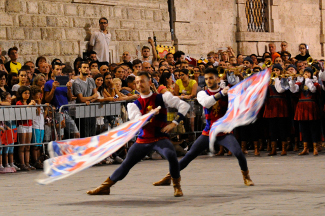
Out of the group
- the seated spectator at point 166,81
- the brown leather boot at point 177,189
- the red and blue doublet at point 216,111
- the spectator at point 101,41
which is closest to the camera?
the brown leather boot at point 177,189

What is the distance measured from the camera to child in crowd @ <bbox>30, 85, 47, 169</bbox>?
12273 millimetres

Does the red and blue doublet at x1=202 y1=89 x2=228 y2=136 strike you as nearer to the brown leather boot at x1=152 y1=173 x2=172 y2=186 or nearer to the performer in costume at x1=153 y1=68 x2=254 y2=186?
the performer in costume at x1=153 y1=68 x2=254 y2=186

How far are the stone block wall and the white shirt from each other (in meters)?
0.56

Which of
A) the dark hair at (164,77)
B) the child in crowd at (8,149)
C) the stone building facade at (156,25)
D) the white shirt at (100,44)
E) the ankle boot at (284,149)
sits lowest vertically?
the ankle boot at (284,149)

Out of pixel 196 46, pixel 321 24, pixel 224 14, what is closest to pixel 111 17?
pixel 196 46

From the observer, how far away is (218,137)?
369 inches

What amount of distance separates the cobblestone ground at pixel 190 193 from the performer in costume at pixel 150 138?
245mm

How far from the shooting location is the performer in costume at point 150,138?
830cm

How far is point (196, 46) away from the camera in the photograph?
22594 mm

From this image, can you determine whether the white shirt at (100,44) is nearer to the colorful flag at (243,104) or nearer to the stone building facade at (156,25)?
the stone building facade at (156,25)

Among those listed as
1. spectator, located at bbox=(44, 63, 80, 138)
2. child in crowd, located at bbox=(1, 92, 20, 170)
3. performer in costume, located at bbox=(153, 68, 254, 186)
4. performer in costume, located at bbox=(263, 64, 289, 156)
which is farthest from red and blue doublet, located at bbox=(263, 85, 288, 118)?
child in crowd, located at bbox=(1, 92, 20, 170)

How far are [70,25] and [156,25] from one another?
382 cm

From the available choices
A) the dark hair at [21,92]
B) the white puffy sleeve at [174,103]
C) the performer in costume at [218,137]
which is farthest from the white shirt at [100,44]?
the white puffy sleeve at [174,103]

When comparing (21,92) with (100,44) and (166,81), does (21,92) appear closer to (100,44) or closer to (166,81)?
(166,81)
